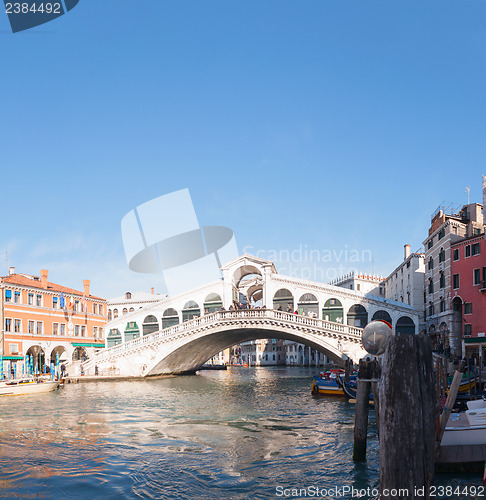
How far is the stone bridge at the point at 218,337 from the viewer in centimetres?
2716

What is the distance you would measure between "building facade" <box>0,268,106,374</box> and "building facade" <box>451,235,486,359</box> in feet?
65.8

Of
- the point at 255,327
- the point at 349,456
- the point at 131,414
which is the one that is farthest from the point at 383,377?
the point at 255,327

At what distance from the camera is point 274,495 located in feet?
23.7

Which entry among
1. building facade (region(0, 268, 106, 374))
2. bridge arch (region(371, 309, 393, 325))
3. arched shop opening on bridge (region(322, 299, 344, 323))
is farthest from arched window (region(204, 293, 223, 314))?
bridge arch (region(371, 309, 393, 325))

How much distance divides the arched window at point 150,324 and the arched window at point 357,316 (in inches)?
496

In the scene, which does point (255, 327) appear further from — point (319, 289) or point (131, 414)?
point (131, 414)

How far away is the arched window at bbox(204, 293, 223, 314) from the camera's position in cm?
3331

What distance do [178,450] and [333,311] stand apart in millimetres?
22006

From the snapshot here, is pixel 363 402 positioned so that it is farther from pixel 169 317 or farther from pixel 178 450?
pixel 169 317

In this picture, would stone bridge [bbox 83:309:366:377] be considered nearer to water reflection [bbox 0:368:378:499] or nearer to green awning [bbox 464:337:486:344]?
green awning [bbox 464:337:486:344]

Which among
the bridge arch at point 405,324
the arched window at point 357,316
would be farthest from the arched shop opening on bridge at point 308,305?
the bridge arch at point 405,324

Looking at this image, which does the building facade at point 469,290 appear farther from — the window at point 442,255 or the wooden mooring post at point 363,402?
the wooden mooring post at point 363,402

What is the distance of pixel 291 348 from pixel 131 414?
188ft

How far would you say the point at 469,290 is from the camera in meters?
25.6
